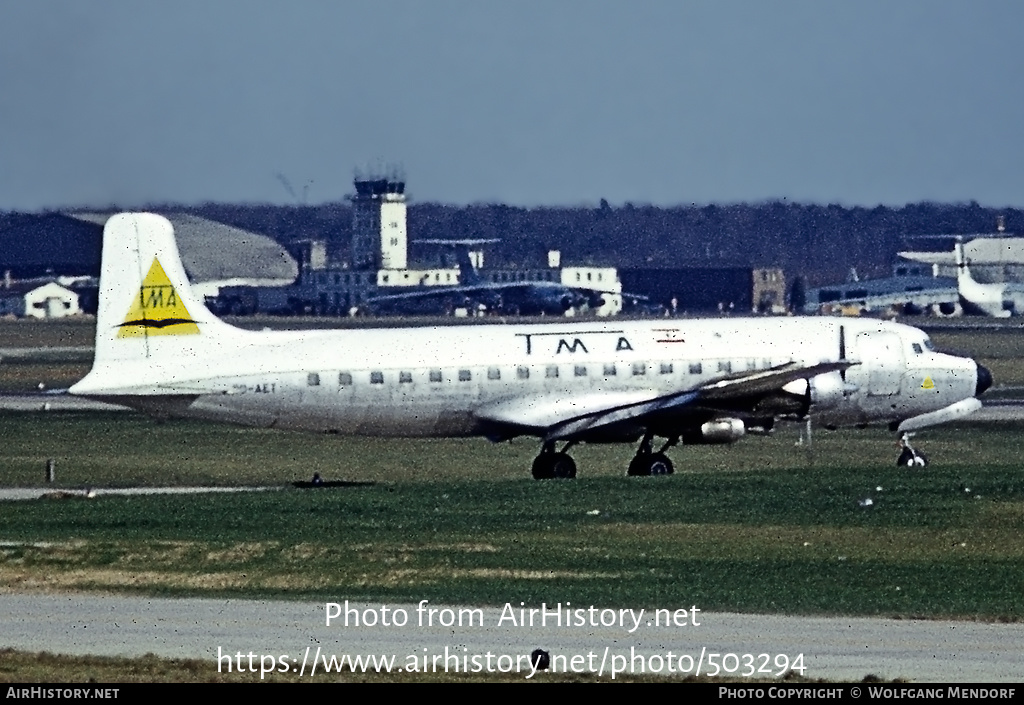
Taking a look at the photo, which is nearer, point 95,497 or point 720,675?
point 720,675

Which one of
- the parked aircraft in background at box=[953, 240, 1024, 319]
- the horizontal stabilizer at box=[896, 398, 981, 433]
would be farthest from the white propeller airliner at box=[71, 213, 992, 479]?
the parked aircraft in background at box=[953, 240, 1024, 319]

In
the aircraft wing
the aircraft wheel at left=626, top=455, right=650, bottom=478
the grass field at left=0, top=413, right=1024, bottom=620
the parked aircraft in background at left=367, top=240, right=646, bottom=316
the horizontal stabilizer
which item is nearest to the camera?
the grass field at left=0, top=413, right=1024, bottom=620

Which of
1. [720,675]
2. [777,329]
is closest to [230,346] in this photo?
[777,329]

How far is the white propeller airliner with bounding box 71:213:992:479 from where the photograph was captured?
166 feet

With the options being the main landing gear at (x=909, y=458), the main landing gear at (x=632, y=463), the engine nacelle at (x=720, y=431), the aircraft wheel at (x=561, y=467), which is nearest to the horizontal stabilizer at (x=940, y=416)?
the main landing gear at (x=909, y=458)

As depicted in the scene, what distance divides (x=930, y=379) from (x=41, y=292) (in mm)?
152678

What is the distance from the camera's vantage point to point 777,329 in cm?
5350

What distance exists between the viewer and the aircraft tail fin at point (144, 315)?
50.2 m

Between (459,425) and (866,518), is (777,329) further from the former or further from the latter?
(866,518)

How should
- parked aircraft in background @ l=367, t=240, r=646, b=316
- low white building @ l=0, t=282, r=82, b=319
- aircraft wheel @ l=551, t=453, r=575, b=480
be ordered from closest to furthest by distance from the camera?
aircraft wheel @ l=551, t=453, r=575, b=480
parked aircraft in background @ l=367, t=240, r=646, b=316
low white building @ l=0, t=282, r=82, b=319

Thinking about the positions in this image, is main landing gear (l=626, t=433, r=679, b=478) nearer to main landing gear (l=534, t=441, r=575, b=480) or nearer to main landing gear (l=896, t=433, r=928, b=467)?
main landing gear (l=534, t=441, r=575, b=480)

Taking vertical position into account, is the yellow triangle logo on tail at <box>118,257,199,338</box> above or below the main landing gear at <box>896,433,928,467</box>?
above

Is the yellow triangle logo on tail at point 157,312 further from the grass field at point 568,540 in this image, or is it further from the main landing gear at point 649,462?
the main landing gear at point 649,462

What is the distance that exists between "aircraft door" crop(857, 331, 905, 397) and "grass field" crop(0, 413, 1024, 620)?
4.76 metres
